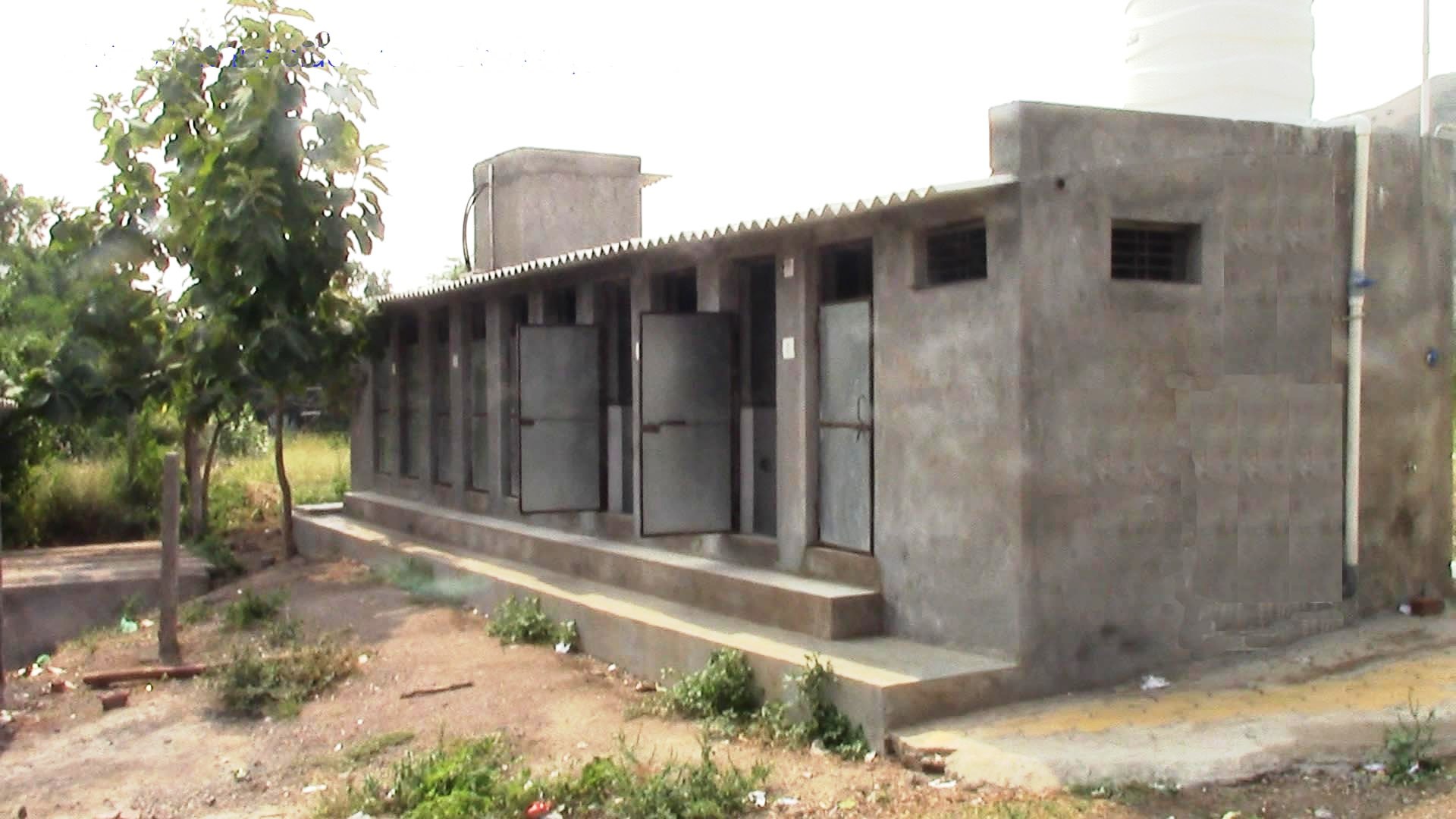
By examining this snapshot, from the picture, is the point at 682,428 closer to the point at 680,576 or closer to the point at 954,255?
the point at 680,576

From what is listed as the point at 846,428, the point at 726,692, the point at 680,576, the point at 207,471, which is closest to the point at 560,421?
the point at 680,576

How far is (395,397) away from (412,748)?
9122mm

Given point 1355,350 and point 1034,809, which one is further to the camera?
point 1355,350

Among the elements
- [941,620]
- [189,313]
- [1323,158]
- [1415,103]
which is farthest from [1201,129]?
[189,313]

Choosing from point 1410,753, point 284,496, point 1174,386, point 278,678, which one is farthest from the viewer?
point 284,496

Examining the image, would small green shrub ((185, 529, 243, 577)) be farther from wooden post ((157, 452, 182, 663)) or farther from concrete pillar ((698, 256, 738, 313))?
concrete pillar ((698, 256, 738, 313))

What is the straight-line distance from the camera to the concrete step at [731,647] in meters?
6.71

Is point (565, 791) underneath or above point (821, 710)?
underneath

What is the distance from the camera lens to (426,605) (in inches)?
458

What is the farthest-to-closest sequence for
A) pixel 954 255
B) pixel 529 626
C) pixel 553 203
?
pixel 553 203 < pixel 529 626 < pixel 954 255

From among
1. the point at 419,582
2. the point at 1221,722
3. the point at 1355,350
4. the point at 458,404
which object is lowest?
the point at 419,582

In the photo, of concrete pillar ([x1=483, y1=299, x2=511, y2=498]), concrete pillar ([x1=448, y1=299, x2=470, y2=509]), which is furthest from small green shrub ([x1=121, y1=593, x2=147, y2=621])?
concrete pillar ([x1=483, y1=299, x2=511, y2=498])

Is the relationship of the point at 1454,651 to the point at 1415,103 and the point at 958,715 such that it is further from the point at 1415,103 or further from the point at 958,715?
the point at 1415,103

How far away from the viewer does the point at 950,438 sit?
7.39 metres
